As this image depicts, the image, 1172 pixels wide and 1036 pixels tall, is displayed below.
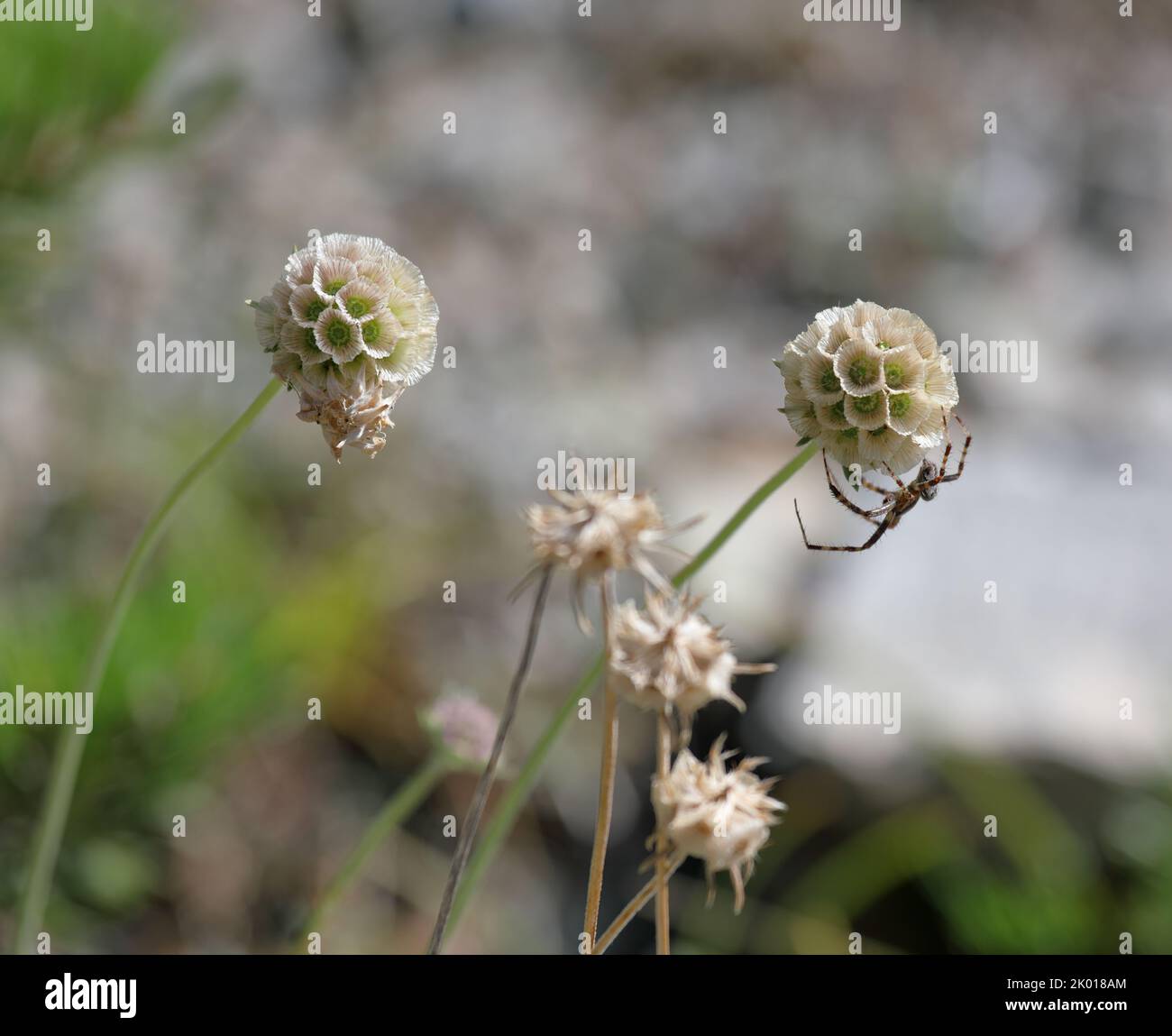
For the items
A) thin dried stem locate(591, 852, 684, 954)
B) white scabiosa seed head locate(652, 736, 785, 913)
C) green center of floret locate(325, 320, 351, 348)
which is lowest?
thin dried stem locate(591, 852, 684, 954)

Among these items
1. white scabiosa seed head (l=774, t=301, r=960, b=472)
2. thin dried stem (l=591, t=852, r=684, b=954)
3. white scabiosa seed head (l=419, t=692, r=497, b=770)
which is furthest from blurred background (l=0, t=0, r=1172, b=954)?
white scabiosa seed head (l=774, t=301, r=960, b=472)

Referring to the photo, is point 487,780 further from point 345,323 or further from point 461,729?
point 461,729

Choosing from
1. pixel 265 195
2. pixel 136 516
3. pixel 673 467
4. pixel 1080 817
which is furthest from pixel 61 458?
pixel 1080 817

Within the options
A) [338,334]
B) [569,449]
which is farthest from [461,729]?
[338,334]

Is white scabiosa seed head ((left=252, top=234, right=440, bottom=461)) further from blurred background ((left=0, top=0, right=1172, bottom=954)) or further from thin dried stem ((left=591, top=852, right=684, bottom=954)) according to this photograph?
blurred background ((left=0, top=0, right=1172, bottom=954))

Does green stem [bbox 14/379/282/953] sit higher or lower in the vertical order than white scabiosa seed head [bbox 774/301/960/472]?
lower

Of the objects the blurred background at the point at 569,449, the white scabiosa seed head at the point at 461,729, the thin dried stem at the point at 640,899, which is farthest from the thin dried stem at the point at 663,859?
the blurred background at the point at 569,449

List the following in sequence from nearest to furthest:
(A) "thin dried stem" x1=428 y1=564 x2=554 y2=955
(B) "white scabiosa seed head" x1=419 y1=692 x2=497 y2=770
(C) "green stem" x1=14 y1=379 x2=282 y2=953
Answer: (A) "thin dried stem" x1=428 y1=564 x2=554 y2=955 → (C) "green stem" x1=14 y1=379 x2=282 y2=953 → (B) "white scabiosa seed head" x1=419 y1=692 x2=497 y2=770
